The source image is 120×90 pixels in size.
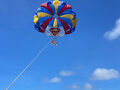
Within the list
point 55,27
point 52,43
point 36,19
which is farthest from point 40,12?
point 52,43

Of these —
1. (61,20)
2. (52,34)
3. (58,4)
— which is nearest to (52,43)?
(52,34)

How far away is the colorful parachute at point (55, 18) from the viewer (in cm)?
2555

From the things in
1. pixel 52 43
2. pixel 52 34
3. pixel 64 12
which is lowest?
pixel 52 43

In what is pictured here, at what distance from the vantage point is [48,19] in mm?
26016

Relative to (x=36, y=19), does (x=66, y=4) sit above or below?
above

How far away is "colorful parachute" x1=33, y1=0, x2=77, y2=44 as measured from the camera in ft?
83.8

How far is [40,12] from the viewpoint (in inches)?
1005

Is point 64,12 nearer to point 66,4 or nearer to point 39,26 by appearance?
point 66,4

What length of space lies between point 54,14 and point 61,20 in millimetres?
1291

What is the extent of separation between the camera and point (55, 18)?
26250 millimetres

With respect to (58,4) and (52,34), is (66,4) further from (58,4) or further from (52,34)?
(52,34)

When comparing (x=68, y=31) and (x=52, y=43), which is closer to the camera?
(x=52, y=43)

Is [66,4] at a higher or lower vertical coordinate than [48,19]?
higher

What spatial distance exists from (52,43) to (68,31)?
3400mm
